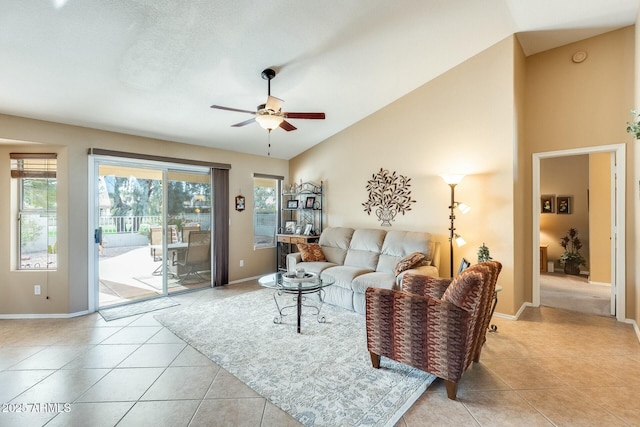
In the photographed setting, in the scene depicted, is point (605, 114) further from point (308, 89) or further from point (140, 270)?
point (140, 270)

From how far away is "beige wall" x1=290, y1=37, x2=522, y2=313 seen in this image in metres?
3.61

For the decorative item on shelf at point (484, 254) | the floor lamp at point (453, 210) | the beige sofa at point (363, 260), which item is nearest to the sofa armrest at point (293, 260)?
the beige sofa at point (363, 260)

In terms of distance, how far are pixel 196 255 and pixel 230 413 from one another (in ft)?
11.7

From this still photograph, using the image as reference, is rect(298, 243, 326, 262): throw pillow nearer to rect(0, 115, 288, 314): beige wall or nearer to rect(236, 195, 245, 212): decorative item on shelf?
rect(236, 195, 245, 212): decorative item on shelf

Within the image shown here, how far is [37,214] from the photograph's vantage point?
3.83 m

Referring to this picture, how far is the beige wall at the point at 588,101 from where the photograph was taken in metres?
3.44

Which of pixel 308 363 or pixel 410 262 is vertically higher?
pixel 410 262

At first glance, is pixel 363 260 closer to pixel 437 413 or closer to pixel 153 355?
pixel 437 413

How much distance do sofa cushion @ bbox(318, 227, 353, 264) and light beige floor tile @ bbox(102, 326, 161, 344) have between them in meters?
2.67

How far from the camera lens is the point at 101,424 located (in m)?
1.85

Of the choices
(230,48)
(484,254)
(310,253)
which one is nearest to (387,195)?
(310,253)

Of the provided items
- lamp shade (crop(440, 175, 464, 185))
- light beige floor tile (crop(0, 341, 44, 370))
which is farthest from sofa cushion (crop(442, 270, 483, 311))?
light beige floor tile (crop(0, 341, 44, 370))

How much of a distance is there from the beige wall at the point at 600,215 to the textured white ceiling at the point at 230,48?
2.25 meters

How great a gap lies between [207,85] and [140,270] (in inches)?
123
